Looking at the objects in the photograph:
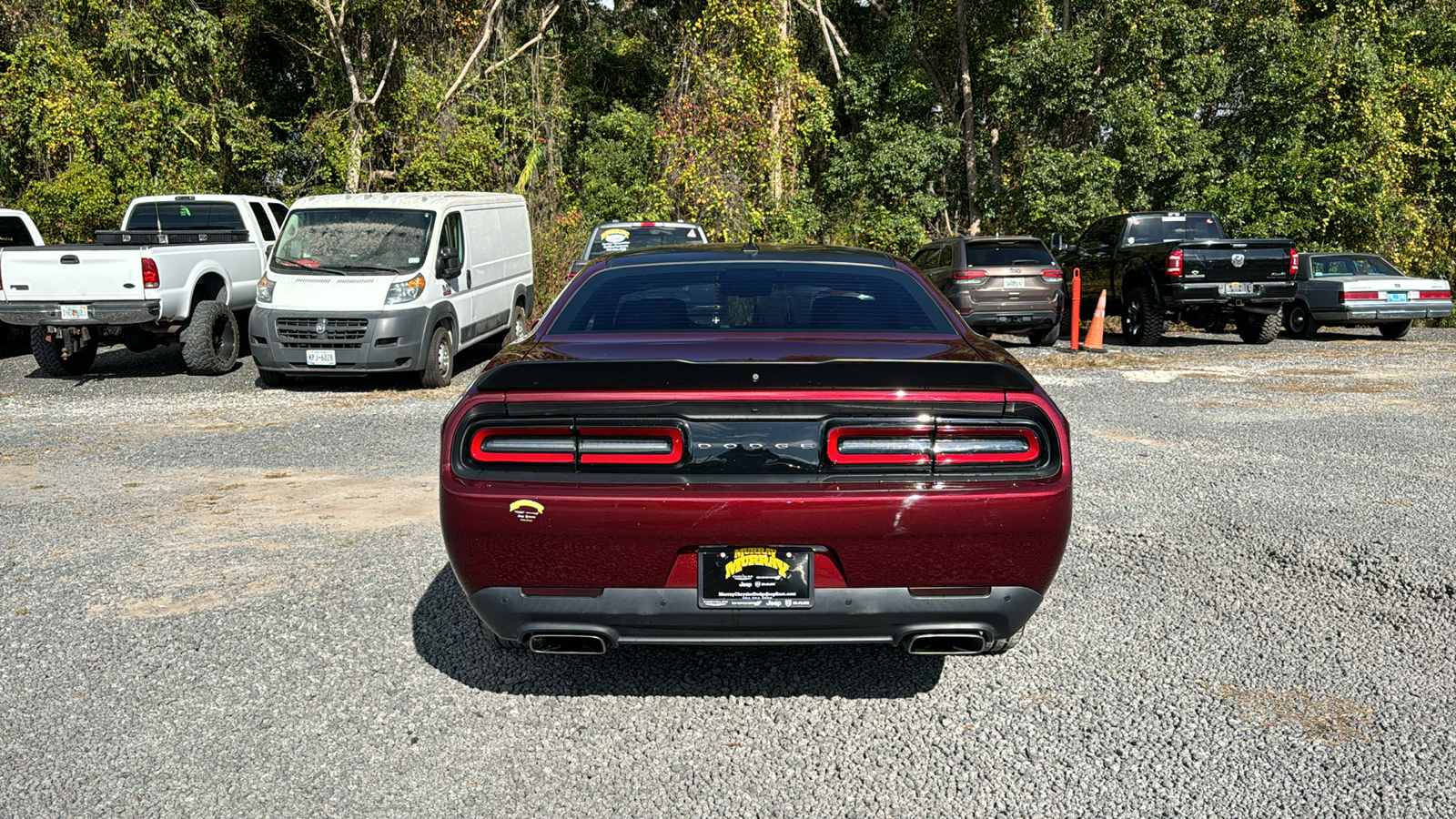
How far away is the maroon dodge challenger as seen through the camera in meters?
3.43

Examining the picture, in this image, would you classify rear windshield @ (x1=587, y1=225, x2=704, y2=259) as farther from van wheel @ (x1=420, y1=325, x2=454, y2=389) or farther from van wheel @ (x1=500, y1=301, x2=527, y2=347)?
van wheel @ (x1=420, y1=325, x2=454, y2=389)

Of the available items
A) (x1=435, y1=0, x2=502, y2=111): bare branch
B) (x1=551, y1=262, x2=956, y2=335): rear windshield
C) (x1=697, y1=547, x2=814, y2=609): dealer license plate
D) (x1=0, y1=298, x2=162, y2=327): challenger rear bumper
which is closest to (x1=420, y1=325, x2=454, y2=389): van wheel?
(x1=0, y1=298, x2=162, y2=327): challenger rear bumper

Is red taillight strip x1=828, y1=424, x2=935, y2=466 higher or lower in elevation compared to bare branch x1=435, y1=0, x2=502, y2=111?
lower

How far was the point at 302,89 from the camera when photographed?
2812 cm

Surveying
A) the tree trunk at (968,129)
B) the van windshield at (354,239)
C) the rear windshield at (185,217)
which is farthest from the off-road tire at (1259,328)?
the rear windshield at (185,217)

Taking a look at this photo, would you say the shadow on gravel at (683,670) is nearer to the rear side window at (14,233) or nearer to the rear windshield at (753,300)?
the rear windshield at (753,300)

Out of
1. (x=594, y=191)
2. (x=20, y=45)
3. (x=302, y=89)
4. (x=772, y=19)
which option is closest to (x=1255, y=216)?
(x=772, y=19)

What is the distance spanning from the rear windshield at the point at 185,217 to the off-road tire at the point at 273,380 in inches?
133

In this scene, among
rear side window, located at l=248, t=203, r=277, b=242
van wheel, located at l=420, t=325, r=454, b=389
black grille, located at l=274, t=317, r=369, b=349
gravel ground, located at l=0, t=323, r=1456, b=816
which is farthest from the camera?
rear side window, located at l=248, t=203, r=277, b=242

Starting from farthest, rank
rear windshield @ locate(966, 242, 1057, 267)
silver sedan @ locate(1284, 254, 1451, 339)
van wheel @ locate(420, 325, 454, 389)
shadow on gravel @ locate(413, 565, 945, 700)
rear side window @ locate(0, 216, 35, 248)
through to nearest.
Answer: silver sedan @ locate(1284, 254, 1451, 339) < rear windshield @ locate(966, 242, 1057, 267) < rear side window @ locate(0, 216, 35, 248) < van wheel @ locate(420, 325, 454, 389) < shadow on gravel @ locate(413, 565, 945, 700)

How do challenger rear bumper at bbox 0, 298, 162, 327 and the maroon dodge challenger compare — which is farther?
challenger rear bumper at bbox 0, 298, 162, 327

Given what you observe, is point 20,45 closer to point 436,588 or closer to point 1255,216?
point 436,588

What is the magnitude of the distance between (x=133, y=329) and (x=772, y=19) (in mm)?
15362

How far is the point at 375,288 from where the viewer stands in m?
11.9
